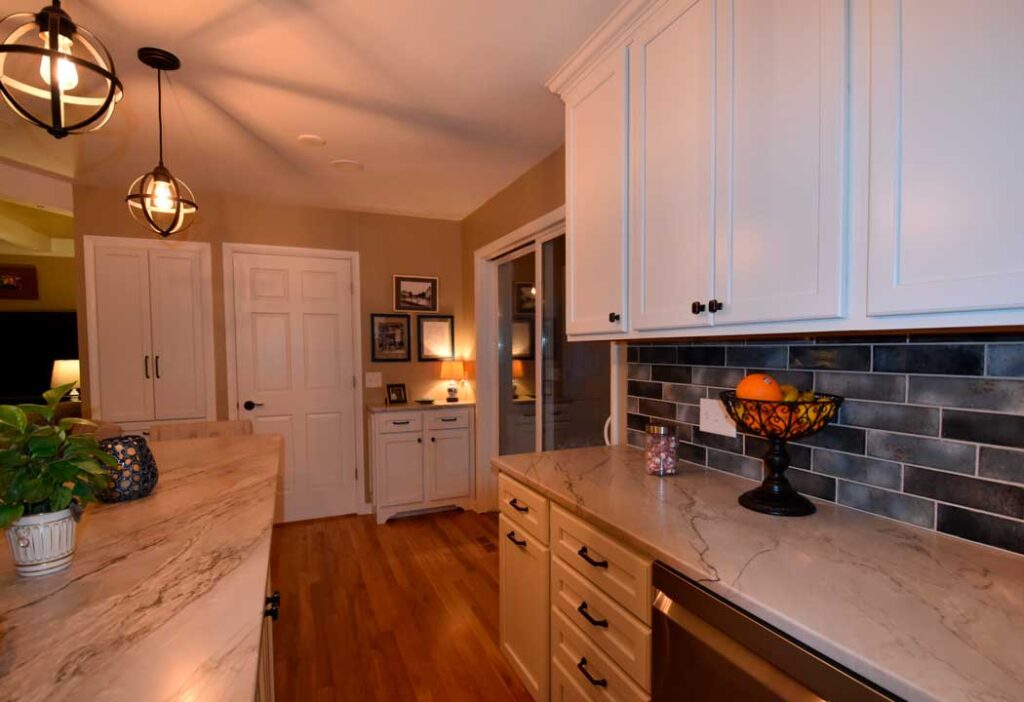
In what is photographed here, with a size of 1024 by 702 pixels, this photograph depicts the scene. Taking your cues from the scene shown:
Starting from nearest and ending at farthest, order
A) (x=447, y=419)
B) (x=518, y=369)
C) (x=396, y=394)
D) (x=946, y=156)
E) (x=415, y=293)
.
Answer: (x=946, y=156)
(x=518, y=369)
(x=447, y=419)
(x=396, y=394)
(x=415, y=293)

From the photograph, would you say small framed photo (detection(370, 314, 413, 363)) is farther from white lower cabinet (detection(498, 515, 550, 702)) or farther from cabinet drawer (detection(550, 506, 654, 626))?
cabinet drawer (detection(550, 506, 654, 626))

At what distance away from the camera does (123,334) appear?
3.29 metres

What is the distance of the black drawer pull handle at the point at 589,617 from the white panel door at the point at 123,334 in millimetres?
3450

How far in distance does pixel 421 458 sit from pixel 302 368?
1.21 m

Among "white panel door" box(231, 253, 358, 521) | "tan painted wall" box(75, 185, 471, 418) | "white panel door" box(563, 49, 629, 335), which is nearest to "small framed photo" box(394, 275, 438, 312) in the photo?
"tan painted wall" box(75, 185, 471, 418)

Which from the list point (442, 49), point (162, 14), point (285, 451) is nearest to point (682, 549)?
point (442, 49)

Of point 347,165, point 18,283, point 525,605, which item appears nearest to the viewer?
point 525,605

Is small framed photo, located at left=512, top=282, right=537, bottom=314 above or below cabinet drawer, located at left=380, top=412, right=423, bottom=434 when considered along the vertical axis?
above

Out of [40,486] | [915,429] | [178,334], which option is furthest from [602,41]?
[178,334]

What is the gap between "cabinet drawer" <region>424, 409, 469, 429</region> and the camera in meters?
3.77

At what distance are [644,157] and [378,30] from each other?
1071mm

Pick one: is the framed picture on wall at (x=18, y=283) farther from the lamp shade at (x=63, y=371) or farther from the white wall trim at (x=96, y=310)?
the white wall trim at (x=96, y=310)

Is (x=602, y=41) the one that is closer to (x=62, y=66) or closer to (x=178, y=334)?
(x=62, y=66)

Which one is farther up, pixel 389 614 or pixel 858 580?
pixel 858 580
